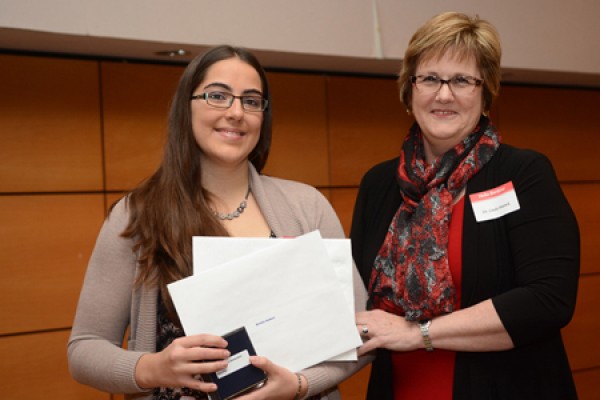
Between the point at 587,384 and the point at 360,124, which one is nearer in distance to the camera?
the point at 360,124

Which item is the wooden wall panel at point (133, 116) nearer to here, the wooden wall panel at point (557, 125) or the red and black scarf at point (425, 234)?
the red and black scarf at point (425, 234)

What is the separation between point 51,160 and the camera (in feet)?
10.1

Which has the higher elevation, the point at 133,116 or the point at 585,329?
the point at 133,116

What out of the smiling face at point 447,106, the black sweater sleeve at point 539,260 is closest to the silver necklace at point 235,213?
the smiling face at point 447,106

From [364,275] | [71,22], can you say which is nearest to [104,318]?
[364,275]

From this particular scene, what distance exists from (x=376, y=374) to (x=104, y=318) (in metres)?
0.83

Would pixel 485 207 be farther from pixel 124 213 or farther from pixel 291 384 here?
pixel 124 213

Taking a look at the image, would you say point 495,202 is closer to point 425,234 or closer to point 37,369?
point 425,234

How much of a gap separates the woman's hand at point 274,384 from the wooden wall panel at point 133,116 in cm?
214

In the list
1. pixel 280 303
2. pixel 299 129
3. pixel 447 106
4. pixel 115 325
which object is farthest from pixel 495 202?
pixel 299 129

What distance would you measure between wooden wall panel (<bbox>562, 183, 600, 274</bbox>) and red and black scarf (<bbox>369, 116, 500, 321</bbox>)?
3.09 metres

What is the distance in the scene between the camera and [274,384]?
4.32ft

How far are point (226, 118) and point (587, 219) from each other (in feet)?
12.6

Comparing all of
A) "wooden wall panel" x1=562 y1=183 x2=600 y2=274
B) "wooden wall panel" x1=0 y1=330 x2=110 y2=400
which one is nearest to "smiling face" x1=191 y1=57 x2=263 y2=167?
"wooden wall panel" x1=0 y1=330 x2=110 y2=400
